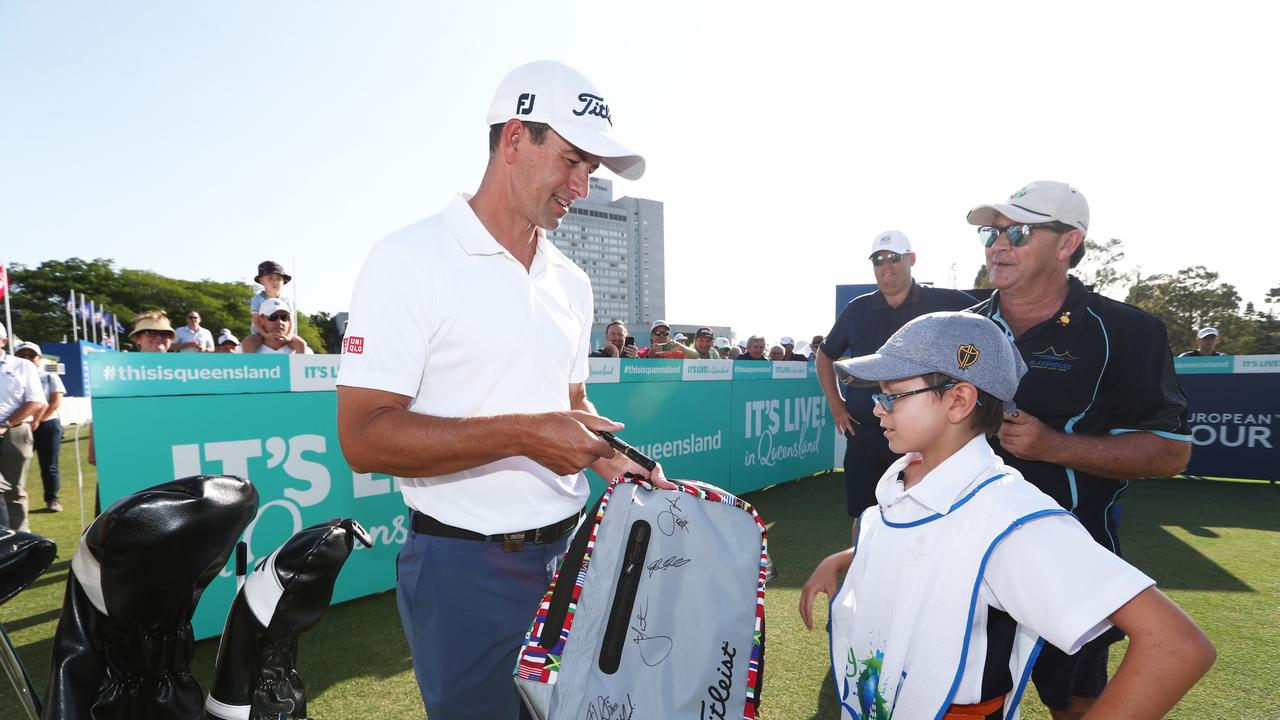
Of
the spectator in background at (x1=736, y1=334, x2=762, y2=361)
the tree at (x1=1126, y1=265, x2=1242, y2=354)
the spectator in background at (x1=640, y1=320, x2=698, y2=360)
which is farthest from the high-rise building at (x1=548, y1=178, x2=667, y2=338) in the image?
the spectator in background at (x1=640, y1=320, x2=698, y2=360)

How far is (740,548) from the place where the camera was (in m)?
1.56

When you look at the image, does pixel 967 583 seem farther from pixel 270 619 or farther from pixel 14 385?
pixel 14 385

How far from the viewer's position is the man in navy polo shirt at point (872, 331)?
3973mm

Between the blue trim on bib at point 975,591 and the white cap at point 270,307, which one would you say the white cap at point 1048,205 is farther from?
the white cap at point 270,307

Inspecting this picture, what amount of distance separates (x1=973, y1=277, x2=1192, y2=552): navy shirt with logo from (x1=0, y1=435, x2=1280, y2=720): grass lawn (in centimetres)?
166

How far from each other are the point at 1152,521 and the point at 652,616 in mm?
7775

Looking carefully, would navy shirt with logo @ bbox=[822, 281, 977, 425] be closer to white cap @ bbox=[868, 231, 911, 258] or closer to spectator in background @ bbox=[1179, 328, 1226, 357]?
white cap @ bbox=[868, 231, 911, 258]

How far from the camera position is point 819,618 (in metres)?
4.30

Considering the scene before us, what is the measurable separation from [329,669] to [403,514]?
1.27 metres

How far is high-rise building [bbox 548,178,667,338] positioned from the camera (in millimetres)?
112625

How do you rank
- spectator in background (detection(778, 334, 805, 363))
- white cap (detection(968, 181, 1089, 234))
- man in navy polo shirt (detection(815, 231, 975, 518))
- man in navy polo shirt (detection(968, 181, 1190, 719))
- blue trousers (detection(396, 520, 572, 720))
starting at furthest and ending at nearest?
spectator in background (detection(778, 334, 805, 363))
man in navy polo shirt (detection(815, 231, 975, 518))
white cap (detection(968, 181, 1089, 234))
man in navy polo shirt (detection(968, 181, 1190, 719))
blue trousers (detection(396, 520, 572, 720))

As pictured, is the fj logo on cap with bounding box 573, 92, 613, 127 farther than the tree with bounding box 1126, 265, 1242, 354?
No

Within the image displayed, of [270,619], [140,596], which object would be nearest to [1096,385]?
[270,619]

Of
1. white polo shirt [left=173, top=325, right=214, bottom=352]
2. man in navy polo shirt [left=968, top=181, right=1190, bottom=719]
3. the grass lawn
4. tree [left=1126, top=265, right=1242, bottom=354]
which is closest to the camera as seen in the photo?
man in navy polo shirt [left=968, top=181, right=1190, bottom=719]
